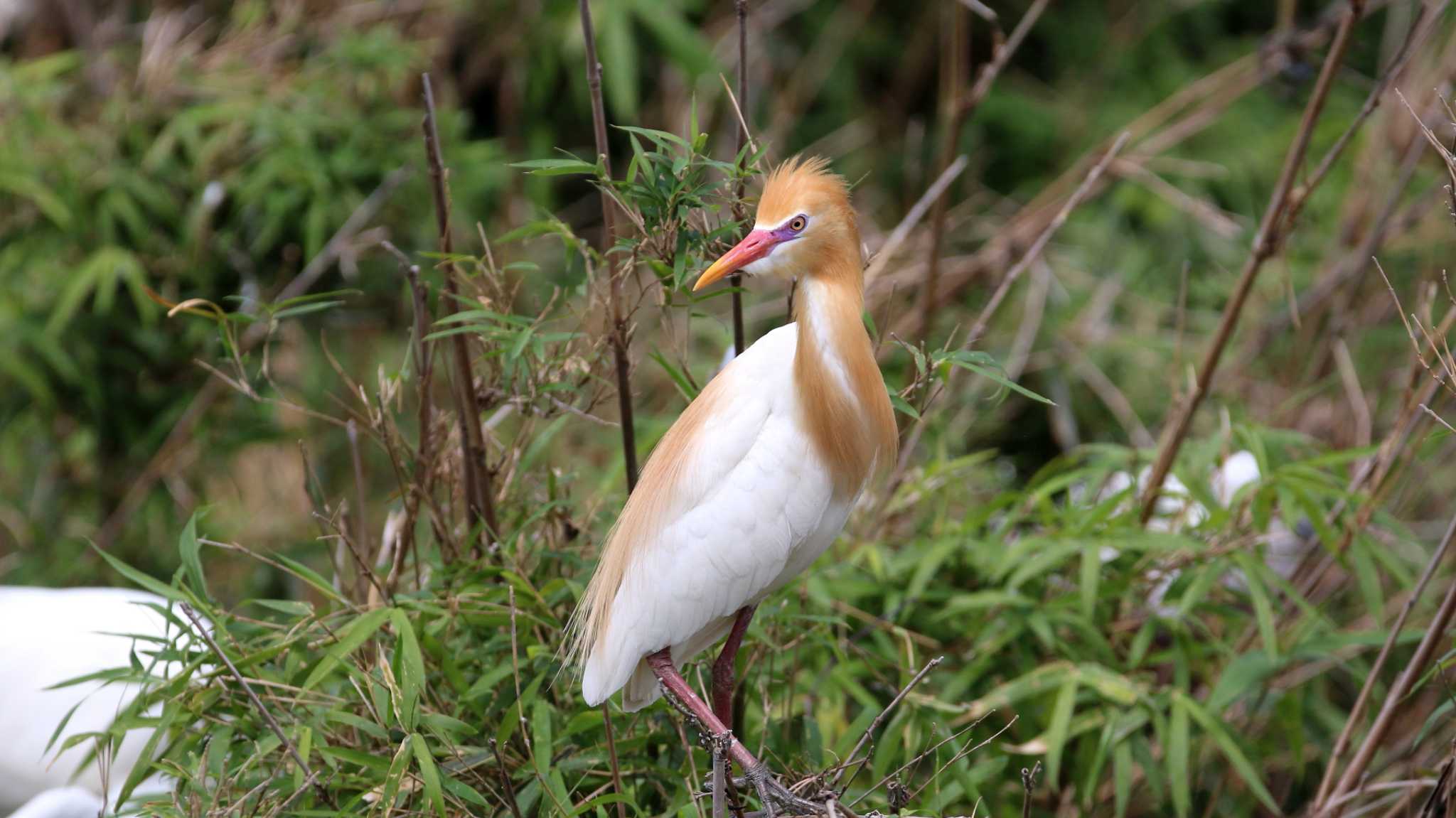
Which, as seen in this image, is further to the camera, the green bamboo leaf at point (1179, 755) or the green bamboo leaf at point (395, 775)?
the green bamboo leaf at point (1179, 755)

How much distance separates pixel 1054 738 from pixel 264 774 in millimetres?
1020

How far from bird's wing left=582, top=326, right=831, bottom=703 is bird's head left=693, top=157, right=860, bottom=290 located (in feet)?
0.42

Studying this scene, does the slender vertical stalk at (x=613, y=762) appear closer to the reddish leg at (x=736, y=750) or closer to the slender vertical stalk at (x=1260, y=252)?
the reddish leg at (x=736, y=750)

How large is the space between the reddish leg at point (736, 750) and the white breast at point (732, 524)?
0.04m

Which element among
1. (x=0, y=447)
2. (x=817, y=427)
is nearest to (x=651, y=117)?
(x=0, y=447)

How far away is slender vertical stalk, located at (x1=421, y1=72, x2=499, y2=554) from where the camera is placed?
1453mm

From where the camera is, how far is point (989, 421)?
114 inches

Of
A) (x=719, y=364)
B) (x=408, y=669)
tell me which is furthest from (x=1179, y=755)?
(x=719, y=364)

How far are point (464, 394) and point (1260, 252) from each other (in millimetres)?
1156

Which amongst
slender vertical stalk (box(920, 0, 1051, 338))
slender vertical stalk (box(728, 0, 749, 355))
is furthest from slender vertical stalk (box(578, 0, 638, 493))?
slender vertical stalk (box(920, 0, 1051, 338))

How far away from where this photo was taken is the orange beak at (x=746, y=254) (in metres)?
1.15

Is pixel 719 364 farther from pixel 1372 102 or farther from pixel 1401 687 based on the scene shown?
pixel 1401 687

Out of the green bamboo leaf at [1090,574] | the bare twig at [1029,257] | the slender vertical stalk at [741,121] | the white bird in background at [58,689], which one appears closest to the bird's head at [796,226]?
the slender vertical stalk at [741,121]

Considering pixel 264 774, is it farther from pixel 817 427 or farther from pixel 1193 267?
pixel 1193 267
